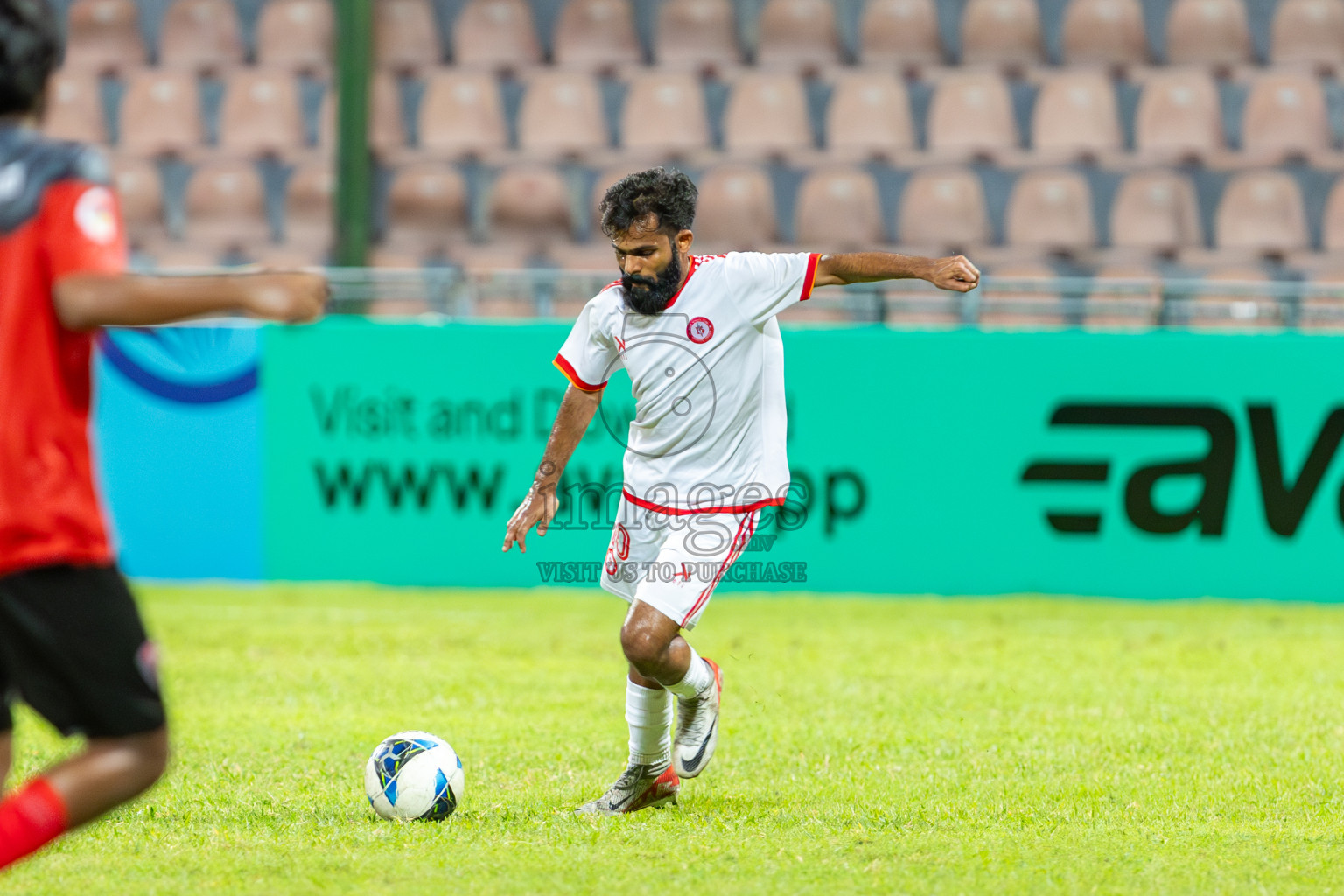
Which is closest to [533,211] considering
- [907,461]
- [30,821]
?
[907,461]

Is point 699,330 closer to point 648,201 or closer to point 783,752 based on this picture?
point 648,201

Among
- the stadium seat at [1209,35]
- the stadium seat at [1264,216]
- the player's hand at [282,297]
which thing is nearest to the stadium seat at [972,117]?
the stadium seat at [1209,35]

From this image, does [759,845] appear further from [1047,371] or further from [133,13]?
[133,13]

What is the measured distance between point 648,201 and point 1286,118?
10.8 metres

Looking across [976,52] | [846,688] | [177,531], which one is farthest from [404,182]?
[846,688]

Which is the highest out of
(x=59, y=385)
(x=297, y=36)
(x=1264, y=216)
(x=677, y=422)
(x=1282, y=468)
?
(x=297, y=36)

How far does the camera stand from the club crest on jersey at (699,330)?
538cm

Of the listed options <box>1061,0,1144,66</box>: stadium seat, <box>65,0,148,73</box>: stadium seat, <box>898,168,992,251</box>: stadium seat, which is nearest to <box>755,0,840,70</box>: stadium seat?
<box>898,168,992,251</box>: stadium seat

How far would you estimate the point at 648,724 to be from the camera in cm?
534

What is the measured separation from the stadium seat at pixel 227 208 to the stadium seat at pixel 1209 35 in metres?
8.40

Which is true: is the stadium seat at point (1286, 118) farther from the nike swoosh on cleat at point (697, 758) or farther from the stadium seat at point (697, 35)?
the nike swoosh on cleat at point (697, 758)

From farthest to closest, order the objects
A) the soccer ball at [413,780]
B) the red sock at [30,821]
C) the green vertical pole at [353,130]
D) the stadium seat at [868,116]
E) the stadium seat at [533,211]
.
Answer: the stadium seat at [868,116] < the stadium seat at [533,211] < the green vertical pole at [353,130] < the soccer ball at [413,780] < the red sock at [30,821]

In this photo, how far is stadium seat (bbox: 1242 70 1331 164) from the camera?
14.3 m

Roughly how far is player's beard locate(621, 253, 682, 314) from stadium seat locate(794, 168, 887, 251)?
8.57 meters
